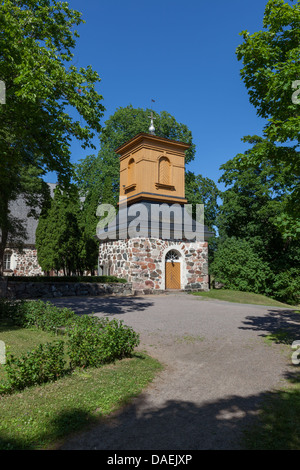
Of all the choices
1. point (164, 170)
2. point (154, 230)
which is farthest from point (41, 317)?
point (164, 170)

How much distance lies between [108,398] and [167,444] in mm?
1250

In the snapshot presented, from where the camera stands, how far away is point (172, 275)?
63.3ft

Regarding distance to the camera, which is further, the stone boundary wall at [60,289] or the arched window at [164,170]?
the arched window at [164,170]

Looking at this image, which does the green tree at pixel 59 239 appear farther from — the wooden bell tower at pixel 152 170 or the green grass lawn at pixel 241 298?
the green grass lawn at pixel 241 298

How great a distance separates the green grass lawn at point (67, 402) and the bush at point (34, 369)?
12 centimetres

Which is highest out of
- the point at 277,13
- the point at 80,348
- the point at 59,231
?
the point at 277,13

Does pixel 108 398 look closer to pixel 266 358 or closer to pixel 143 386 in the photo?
pixel 143 386

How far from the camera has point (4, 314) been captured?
1022cm

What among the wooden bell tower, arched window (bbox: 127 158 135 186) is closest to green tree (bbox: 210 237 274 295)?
the wooden bell tower

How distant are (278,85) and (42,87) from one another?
19.3 ft

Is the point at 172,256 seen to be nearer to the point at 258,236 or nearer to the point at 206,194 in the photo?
the point at 258,236

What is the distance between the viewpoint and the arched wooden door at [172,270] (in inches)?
753

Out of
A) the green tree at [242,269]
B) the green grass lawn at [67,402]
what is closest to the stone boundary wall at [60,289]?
the green tree at [242,269]

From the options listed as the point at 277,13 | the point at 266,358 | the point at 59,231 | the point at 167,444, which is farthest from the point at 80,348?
the point at 59,231
